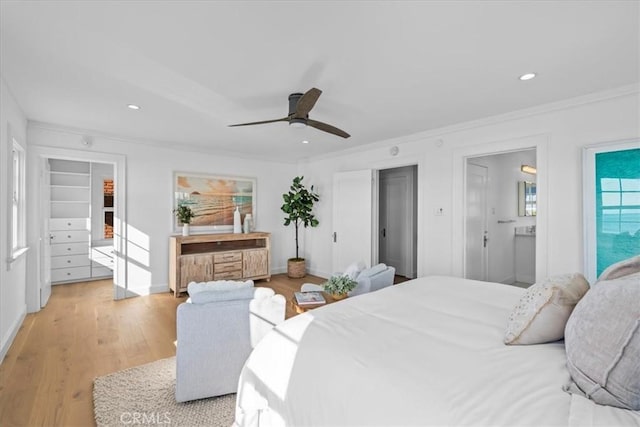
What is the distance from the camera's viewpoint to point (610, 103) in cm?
Result: 273

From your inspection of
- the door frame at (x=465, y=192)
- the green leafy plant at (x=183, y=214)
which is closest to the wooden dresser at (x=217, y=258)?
the green leafy plant at (x=183, y=214)

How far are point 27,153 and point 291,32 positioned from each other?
3917 millimetres

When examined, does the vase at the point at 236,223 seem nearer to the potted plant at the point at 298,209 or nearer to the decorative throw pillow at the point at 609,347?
the potted plant at the point at 298,209

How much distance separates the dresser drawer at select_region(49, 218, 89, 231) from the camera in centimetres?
521

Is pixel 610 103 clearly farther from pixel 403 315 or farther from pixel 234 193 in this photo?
pixel 234 193

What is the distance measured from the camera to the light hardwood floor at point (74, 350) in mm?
1966

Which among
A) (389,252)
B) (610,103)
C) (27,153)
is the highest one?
(610,103)

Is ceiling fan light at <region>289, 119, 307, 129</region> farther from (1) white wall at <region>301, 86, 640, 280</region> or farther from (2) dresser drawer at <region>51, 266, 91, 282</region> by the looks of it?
(2) dresser drawer at <region>51, 266, 91, 282</region>

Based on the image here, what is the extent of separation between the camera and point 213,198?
17.4 feet

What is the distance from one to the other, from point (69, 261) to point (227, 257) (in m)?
2.94

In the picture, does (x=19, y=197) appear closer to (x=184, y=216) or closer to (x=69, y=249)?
(x=184, y=216)

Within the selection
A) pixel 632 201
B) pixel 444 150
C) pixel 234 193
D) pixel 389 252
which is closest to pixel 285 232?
pixel 234 193

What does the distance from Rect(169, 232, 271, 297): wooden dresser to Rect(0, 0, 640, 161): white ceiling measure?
6.81 ft

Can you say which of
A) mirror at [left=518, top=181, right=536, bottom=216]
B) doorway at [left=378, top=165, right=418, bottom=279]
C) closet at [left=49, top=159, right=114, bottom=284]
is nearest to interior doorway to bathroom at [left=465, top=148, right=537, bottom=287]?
mirror at [left=518, top=181, right=536, bottom=216]
